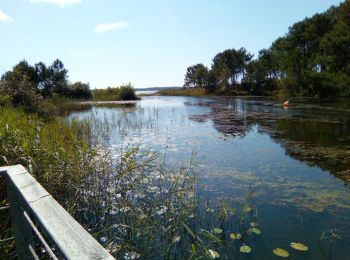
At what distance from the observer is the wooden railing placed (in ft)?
3.44

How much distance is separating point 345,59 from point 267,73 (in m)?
21.9

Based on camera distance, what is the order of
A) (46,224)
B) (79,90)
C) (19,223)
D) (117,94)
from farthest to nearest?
(117,94) → (79,90) → (19,223) → (46,224)

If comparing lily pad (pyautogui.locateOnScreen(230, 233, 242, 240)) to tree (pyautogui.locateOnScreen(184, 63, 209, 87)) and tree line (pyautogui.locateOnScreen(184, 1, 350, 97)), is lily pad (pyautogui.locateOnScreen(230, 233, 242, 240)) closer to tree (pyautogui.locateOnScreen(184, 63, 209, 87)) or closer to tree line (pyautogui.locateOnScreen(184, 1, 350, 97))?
tree line (pyautogui.locateOnScreen(184, 1, 350, 97))

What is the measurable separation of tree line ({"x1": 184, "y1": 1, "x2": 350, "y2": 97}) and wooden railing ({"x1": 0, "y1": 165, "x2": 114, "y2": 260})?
4358cm

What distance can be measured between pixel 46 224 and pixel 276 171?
7.90 m

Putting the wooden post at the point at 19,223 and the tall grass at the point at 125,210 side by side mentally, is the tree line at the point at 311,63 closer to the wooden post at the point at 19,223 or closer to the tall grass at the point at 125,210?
the tall grass at the point at 125,210

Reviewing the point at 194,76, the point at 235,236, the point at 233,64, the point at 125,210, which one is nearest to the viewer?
the point at 125,210

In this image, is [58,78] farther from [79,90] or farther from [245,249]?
[245,249]

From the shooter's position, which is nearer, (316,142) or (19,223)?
(19,223)

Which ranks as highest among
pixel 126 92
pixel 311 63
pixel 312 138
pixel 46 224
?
pixel 311 63

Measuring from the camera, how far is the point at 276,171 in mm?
8430

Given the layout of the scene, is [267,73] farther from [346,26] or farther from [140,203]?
[140,203]

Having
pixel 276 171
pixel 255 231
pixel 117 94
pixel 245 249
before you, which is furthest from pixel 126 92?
pixel 245 249

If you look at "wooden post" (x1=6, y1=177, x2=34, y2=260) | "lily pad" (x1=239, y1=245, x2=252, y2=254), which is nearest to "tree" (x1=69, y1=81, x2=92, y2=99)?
"lily pad" (x1=239, y1=245, x2=252, y2=254)
